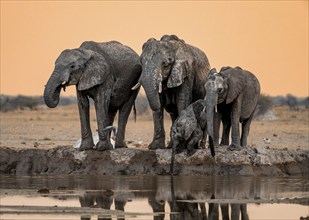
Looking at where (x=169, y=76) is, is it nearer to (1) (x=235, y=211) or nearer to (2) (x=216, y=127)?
(2) (x=216, y=127)

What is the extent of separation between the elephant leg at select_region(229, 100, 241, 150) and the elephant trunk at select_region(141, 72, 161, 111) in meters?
2.04

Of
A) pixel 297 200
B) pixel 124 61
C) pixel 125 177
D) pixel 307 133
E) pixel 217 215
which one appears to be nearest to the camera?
pixel 217 215

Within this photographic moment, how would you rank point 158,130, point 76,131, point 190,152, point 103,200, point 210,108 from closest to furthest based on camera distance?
point 103,200 → point 210,108 → point 190,152 → point 158,130 → point 76,131

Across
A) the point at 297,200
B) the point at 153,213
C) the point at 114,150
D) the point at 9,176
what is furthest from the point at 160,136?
the point at 153,213

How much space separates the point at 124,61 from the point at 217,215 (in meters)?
10.8

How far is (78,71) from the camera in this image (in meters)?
30.9

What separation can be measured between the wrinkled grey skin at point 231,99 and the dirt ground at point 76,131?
827cm

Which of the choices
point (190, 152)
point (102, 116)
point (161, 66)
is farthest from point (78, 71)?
point (190, 152)

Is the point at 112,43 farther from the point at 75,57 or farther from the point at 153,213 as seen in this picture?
the point at 153,213

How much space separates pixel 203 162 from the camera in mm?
30781

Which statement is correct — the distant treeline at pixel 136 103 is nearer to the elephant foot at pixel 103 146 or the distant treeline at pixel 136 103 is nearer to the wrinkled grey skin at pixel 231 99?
the wrinkled grey skin at pixel 231 99

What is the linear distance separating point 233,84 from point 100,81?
3.39 metres

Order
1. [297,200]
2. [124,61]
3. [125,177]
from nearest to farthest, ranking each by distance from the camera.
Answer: [297,200]
[125,177]
[124,61]

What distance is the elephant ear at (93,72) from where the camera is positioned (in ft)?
102
